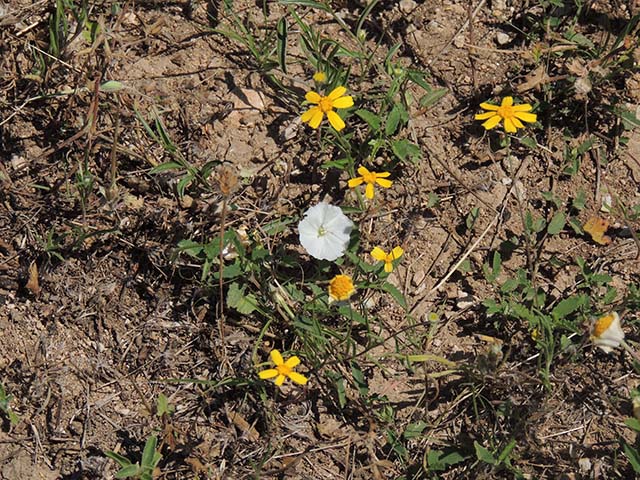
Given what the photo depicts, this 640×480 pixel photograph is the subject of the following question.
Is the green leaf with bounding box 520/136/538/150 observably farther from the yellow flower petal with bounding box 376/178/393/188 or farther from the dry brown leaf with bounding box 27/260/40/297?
the dry brown leaf with bounding box 27/260/40/297

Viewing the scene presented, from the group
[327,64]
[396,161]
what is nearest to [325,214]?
[396,161]

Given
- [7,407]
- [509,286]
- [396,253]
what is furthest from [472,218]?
[7,407]

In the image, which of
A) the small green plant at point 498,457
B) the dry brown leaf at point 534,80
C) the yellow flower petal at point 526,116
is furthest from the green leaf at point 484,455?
the dry brown leaf at point 534,80

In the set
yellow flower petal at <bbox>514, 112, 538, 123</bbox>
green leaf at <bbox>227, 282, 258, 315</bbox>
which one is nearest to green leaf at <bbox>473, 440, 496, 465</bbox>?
green leaf at <bbox>227, 282, 258, 315</bbox>

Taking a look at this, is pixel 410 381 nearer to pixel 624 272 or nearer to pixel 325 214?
pixel 325 214

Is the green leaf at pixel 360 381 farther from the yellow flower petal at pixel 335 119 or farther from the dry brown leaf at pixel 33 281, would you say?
the dry brown leaf at pixel 33 281
